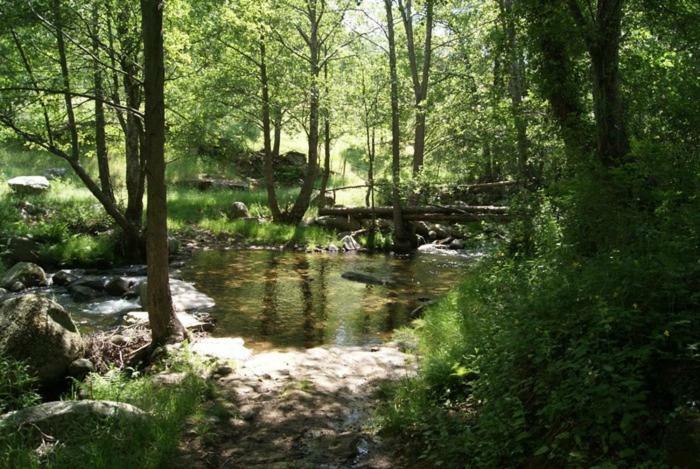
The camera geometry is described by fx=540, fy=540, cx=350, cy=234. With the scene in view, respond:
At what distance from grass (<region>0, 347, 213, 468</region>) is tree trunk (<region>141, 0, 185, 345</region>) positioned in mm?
1681

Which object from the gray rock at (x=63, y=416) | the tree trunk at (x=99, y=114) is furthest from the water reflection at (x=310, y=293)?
the gray rock at (x=63, y=416)

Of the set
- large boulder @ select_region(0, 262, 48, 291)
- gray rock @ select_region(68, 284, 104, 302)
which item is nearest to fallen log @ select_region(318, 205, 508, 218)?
gray rock @ select_region(68, 284, 104, 302)

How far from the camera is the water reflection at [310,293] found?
981 cm

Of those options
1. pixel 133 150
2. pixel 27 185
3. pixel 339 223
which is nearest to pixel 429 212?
pixel 339 223

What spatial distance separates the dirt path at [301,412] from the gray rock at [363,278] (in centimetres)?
566

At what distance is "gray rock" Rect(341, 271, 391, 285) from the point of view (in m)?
14.2

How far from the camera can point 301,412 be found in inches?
236

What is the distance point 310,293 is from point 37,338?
683cm

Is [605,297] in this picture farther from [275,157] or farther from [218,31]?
[275,157]

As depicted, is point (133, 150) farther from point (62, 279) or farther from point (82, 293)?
point (82, 293)

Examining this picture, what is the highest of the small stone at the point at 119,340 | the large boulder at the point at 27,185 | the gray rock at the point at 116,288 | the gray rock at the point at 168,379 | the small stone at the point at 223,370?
the large boulder at the point at 27,185

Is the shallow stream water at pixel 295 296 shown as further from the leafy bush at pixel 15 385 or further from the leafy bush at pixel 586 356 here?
the leafy bush at pixel 586 356

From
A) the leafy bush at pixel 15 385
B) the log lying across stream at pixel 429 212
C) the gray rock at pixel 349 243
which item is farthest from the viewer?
the gray rock at pixel 349 243

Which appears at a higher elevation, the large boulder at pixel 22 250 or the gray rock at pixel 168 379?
the large boulder at pixel 22 250
